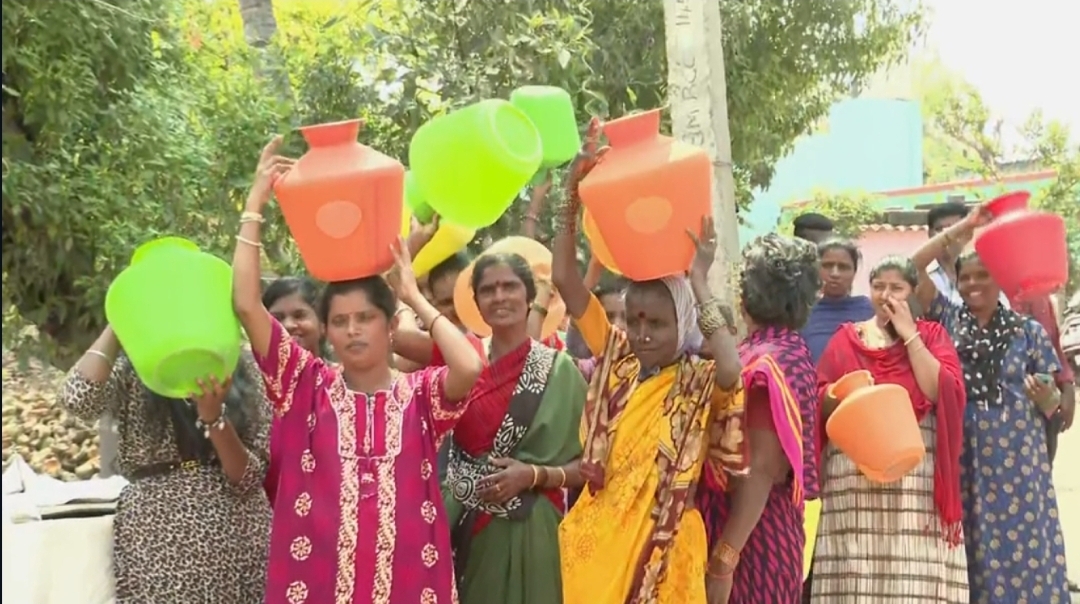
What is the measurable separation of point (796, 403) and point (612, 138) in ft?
2.79

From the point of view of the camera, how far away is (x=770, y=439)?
3.14 metres

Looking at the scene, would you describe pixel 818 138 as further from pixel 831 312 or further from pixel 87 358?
pixel 87 358

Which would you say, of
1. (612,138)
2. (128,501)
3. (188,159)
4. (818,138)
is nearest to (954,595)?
(612,138)

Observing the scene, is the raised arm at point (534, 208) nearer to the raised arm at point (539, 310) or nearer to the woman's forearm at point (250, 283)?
the raised arm at point (539, 310)

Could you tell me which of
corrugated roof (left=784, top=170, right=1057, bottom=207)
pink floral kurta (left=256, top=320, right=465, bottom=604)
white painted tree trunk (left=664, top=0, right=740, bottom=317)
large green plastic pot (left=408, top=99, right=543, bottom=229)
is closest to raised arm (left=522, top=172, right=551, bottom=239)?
large green plastic pot (left=408, top=99, right=543, bottom=229)

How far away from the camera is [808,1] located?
26.0 feet

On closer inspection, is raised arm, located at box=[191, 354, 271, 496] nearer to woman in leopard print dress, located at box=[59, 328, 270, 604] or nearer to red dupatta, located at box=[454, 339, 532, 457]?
woman in leopard print dress, located at box=[59, 328, 270, 604]

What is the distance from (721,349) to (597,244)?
628 mm

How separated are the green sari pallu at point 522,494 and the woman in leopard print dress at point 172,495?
0.55 metres

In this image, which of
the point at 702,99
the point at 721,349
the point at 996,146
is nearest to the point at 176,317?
the point at 721,349

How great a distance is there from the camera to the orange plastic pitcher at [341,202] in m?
2.84

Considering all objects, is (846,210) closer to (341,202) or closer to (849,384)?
(849,384)

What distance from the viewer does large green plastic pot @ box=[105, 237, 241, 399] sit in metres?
2.76

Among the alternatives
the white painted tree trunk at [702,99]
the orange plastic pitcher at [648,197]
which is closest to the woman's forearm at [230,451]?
the orange plastic pitcher at [648,197]
